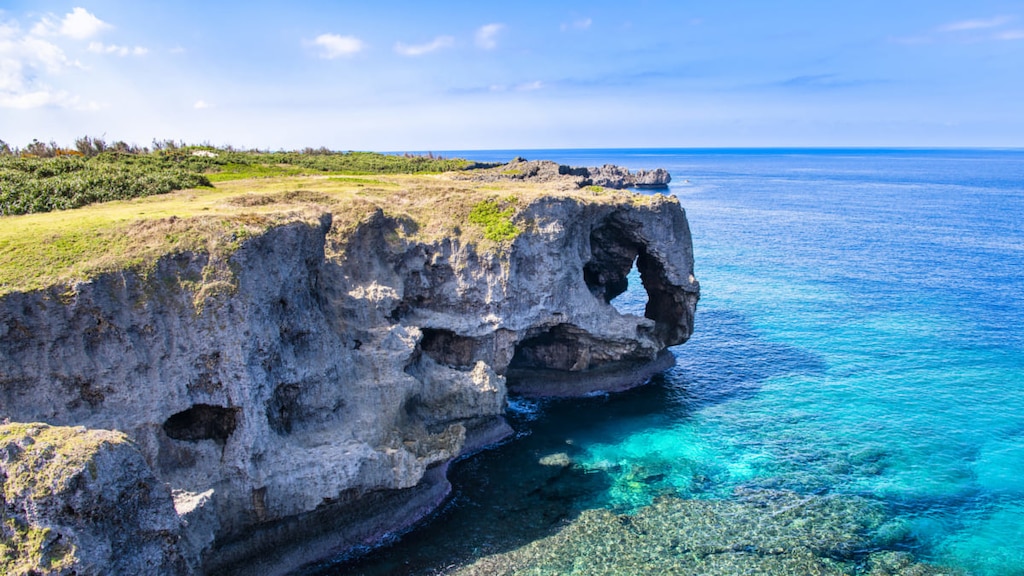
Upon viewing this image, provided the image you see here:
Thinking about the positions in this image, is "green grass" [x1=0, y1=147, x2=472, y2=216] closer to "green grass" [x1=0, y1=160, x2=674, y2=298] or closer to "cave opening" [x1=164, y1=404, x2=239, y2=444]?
"green grass" [x1=0, y1=160, x2=674, y2=298]

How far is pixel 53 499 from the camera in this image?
57.7 feet

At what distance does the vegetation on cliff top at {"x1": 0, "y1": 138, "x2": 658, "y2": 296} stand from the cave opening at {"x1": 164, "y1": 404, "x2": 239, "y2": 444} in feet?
17.7

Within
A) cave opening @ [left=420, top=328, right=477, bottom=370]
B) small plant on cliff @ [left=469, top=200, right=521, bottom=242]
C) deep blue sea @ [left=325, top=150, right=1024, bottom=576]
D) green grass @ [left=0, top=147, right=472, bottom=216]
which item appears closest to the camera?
deep blue sea @ [left=325, top=150, right=1024, bottom=576]

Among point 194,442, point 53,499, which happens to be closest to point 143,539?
point 53,499

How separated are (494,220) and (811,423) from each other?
2485 cm

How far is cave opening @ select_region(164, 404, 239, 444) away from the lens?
26.6m

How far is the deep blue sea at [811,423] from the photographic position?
1247 inches

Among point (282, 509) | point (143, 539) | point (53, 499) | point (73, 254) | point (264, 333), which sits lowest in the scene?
point (282, 509)

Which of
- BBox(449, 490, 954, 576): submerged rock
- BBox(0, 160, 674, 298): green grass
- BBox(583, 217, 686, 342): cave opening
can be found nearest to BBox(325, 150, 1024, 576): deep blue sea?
BBox(449, 490, 954, 576): submerged rock

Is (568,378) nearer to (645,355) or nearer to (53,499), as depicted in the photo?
(645,355)

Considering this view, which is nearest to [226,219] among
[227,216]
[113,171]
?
[227,216]

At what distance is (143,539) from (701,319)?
2096 inches

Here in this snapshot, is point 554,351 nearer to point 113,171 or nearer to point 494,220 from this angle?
point 494,220

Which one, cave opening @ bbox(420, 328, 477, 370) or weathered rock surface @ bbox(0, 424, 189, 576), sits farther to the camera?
cave opening @ bbox(420, 328, 477, 370)
